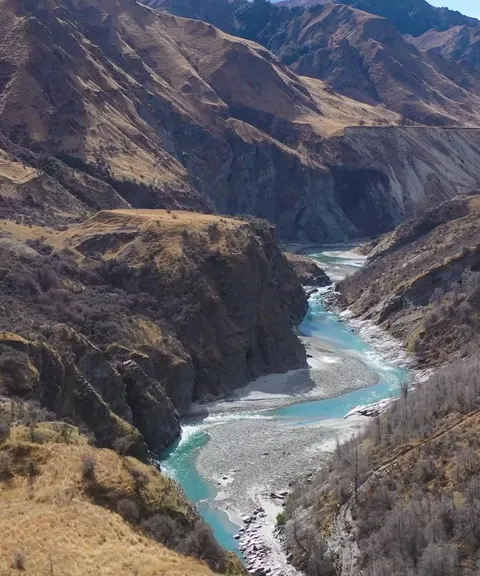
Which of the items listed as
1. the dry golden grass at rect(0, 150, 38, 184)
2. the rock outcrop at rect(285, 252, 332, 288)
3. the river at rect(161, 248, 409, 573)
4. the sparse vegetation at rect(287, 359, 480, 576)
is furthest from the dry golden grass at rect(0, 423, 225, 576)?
the rock outcrop at rect(285, 252, 332, 288)

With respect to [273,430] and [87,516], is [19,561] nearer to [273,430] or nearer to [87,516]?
[87,516]

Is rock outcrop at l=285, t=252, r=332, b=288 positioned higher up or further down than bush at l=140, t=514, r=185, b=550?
higher up

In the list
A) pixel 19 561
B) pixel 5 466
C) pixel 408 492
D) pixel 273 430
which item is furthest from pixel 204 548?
pixel 273 430

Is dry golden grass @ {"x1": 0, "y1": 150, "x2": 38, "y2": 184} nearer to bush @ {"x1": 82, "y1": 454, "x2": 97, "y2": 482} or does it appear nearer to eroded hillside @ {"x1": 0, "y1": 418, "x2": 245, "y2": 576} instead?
eroded hillside @ {"x1": 0, "y1": 418, "x2": 245, "y2": 576}

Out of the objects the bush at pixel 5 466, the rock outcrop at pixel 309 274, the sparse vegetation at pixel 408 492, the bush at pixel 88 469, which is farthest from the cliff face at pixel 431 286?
the bush at pixel 5 466

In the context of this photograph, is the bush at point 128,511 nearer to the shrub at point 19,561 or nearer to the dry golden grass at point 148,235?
the shrub at point 19,561

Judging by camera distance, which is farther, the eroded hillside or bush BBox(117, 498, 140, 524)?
bush BBox(117, 498, 140, 524)

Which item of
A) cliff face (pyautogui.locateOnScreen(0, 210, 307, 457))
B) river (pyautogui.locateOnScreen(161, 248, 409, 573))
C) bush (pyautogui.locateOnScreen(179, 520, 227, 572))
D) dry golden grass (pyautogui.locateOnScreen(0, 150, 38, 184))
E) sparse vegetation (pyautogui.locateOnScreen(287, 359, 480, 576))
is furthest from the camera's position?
dry golden grass (pyautogui.locateOnScreen(0, 150, 38, 184))

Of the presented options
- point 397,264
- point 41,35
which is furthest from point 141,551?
point 41,35

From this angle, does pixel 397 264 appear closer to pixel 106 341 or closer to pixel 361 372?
pixel 361 372
